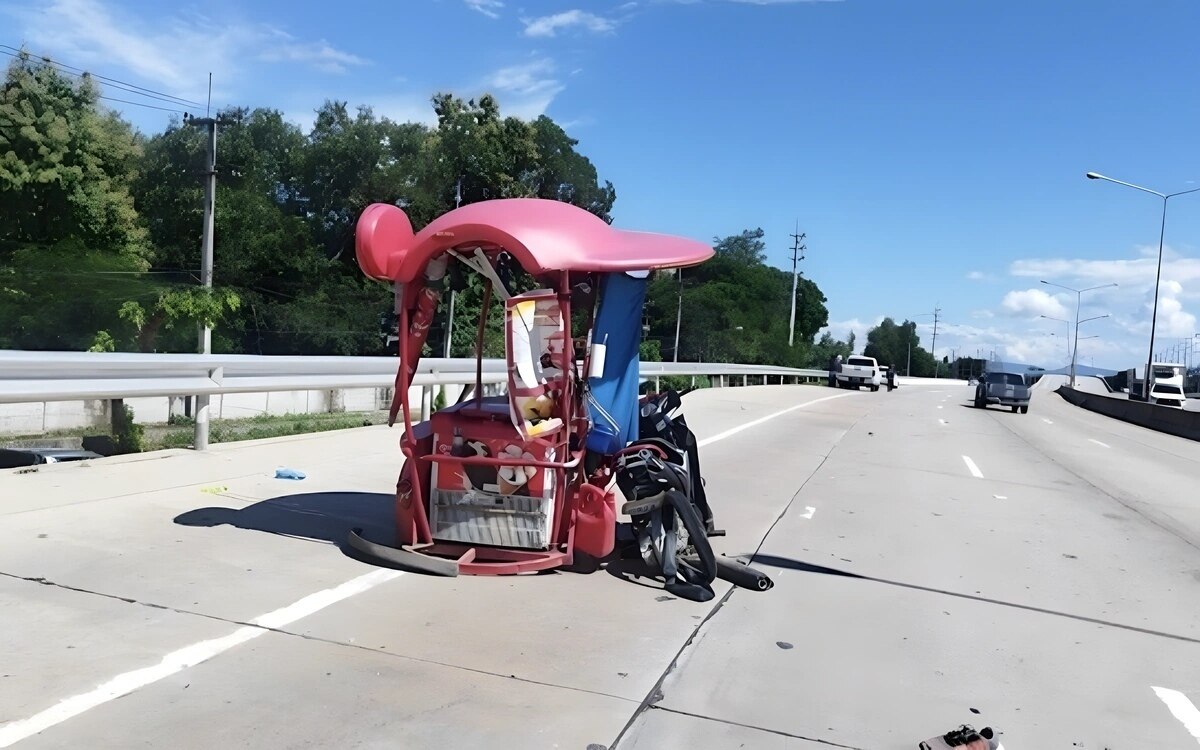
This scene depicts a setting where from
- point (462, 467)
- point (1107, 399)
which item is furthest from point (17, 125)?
point (1107, 399)

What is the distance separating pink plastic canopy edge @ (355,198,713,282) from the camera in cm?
584

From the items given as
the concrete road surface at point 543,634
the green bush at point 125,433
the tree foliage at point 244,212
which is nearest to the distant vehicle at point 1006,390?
the tree foliage at point 244,212

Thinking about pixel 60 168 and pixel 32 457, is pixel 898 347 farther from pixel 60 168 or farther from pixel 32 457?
pixel 32 457

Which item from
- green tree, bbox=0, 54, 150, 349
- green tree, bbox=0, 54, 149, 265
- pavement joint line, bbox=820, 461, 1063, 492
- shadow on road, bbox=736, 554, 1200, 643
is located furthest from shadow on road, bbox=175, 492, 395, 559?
green tree, bbox=0, 54, 149, 265

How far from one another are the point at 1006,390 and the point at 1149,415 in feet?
16.9

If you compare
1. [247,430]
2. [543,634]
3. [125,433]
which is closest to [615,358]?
[543,634]

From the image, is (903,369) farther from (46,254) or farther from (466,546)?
(466,546)

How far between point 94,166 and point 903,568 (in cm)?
4350

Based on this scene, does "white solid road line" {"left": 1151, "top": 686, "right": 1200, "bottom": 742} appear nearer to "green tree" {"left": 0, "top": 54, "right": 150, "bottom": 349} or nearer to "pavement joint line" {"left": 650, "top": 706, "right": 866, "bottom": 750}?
"pavement joint line" {"left": 650, "top": 706, "right": 866, "bottom": 750}

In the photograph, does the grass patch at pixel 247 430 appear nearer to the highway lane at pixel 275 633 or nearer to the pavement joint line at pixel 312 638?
the highway lane at pixel 275 633

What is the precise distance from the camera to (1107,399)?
46438mm

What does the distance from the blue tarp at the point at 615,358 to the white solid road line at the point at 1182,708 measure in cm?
335

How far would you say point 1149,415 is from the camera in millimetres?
36625

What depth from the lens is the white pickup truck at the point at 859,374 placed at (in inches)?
2205
